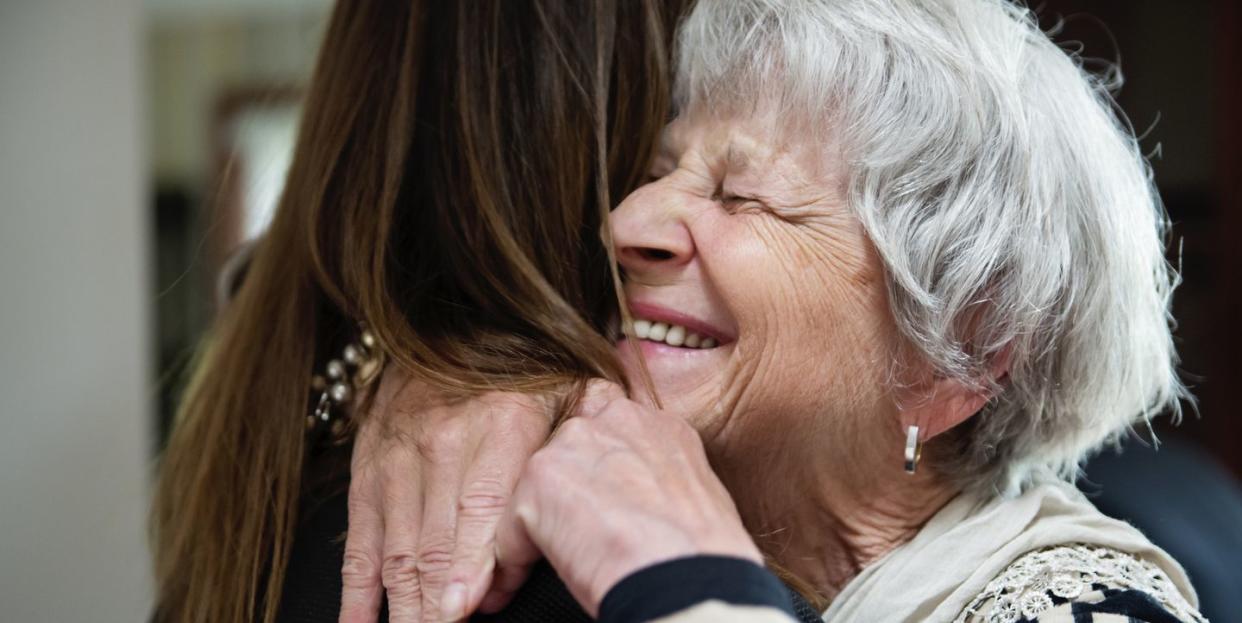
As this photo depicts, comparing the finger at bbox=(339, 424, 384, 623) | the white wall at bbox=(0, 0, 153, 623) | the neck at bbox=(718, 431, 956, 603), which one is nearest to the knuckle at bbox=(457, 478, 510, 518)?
the finger at bbox=(339, 424, 384, 623)

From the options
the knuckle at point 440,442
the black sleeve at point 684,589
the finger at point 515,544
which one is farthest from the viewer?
the knuckle at point 440,442

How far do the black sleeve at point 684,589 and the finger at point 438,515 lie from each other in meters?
0.19

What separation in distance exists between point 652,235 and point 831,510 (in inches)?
16.4

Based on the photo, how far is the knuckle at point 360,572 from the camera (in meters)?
0.94

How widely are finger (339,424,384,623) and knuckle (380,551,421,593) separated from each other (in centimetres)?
3

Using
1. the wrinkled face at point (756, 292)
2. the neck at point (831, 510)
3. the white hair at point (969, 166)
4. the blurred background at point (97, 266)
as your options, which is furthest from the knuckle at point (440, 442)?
the blurred background at point (97, 266)

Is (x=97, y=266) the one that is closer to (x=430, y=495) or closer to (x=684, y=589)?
(x=430, y=495)

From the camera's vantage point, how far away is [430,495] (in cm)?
95

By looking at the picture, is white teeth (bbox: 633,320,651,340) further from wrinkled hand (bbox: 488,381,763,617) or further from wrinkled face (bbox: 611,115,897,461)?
wrinkled hand (bbox: 488,381,763,617)

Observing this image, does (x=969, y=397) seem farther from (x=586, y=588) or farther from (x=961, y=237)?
(x=586, y=588)

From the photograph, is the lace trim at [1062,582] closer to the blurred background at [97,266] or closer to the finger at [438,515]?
the finger at [438,515]

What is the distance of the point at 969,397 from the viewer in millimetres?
1197

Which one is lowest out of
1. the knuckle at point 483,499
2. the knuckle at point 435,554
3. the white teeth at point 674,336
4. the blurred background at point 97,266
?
the blurred background at point 97,266

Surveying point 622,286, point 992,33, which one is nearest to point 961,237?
point 992,33
